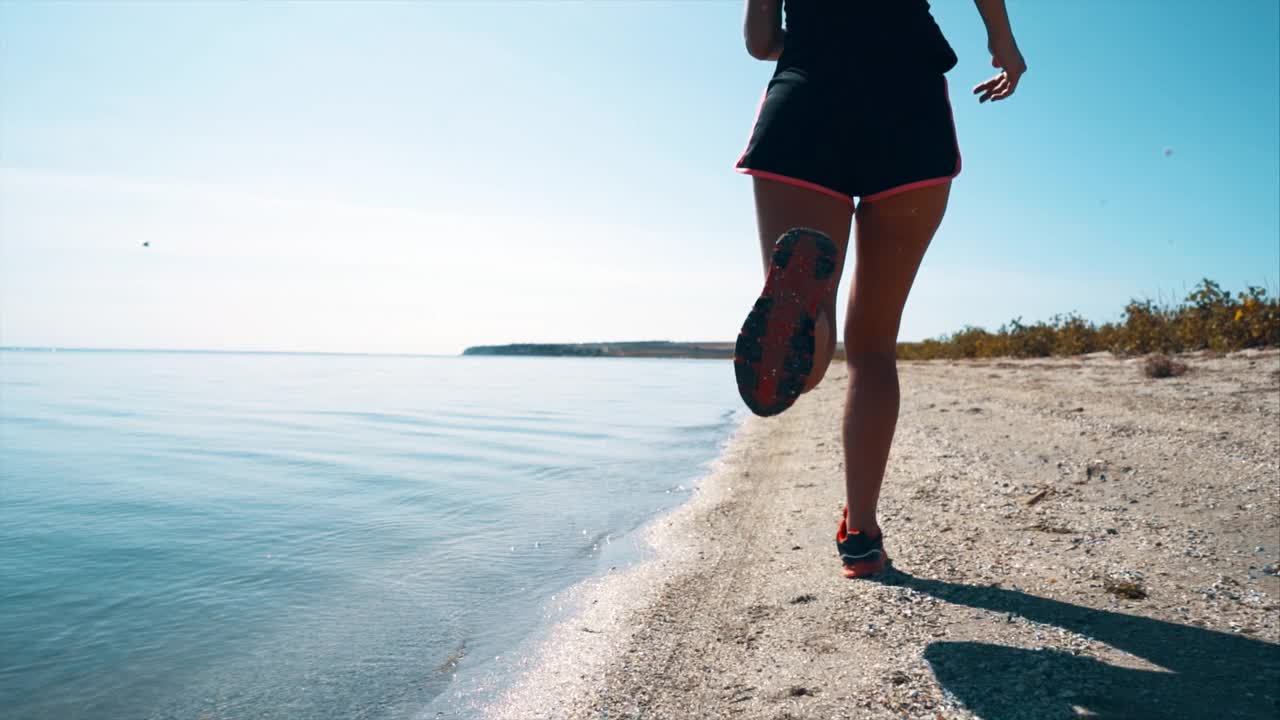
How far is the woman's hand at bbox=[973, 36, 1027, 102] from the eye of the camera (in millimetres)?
1940

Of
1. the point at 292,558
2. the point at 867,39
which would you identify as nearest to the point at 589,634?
the point at 292,558

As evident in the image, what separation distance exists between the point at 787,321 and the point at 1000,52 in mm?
1113

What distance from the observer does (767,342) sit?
159 cm

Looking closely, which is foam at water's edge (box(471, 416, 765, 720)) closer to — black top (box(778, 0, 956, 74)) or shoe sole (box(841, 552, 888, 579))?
shoe sole (box(841, 552, 888, 579))

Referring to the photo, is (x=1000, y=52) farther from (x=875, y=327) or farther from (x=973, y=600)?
(x=973, y=600)

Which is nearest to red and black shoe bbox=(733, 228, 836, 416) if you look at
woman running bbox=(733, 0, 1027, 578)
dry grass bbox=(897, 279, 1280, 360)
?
woman running bbox=(733, 0, 1027, 578)

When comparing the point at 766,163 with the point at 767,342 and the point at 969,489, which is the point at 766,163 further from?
the point at 969,489

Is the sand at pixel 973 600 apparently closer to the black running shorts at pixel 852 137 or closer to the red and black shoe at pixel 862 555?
the red and black shoe at pixel 862 555

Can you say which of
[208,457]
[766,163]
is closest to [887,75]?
[766,163]

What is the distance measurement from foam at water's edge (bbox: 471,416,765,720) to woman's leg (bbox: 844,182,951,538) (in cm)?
73

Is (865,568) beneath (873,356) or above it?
beneath

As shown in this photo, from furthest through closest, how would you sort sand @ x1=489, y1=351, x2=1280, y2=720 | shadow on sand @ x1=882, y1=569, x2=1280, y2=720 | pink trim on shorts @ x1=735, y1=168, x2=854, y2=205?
pink trim on shorts @ x1=735, y1=168, x2=854, y2=205, sand @ x1=489, y1=351, x2=1280, y2=720, shadow on sand @ x1=882, y1=569, x2=1280, y2=720

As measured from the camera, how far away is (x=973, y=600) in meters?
1.77

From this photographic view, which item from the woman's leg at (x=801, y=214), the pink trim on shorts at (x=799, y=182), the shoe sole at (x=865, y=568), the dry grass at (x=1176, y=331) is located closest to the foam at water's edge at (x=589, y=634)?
the shoe sole at (x=865, y=568)
